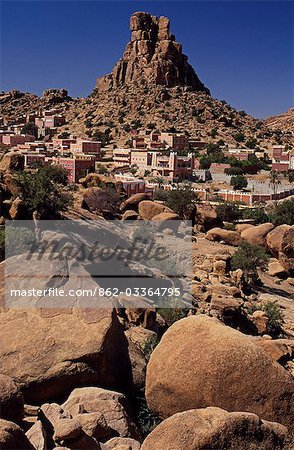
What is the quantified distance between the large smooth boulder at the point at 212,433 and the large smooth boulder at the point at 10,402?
1591mm

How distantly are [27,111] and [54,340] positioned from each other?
339ft

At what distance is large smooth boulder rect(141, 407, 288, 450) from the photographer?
4.92 metres

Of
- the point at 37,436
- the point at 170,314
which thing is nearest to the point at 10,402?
the point at 37,436

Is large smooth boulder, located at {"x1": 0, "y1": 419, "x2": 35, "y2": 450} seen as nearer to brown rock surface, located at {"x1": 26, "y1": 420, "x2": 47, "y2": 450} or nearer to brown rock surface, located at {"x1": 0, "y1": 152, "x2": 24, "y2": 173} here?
brown rock surface, located at {"x1": 26, "y1": 420, "x2": 47, "y2": 450}

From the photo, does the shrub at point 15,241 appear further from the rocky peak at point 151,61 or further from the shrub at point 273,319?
the rocky peak at point 151,61

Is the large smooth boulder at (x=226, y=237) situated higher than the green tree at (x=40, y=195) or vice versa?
the green tree at (x=40, y=195)

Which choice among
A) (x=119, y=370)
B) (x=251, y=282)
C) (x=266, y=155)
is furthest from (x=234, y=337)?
(x=266, y=155)

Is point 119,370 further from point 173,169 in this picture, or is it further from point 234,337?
point 173,169

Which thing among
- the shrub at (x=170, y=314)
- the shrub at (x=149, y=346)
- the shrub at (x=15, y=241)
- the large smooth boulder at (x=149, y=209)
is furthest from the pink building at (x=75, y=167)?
the shrub at (x=149, y=346)

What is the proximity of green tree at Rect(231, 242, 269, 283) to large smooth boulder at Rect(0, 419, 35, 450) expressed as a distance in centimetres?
1661

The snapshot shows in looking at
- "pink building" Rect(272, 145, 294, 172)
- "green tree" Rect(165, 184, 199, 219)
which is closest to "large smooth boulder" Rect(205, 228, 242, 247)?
"green tree" Rect(165, 184, 199, 219)

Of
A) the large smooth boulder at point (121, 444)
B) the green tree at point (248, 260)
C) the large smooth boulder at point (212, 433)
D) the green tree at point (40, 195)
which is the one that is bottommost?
the green tree at point (248, 260)

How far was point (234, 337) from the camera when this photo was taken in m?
6.87

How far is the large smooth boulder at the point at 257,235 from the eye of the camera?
2734 cm
